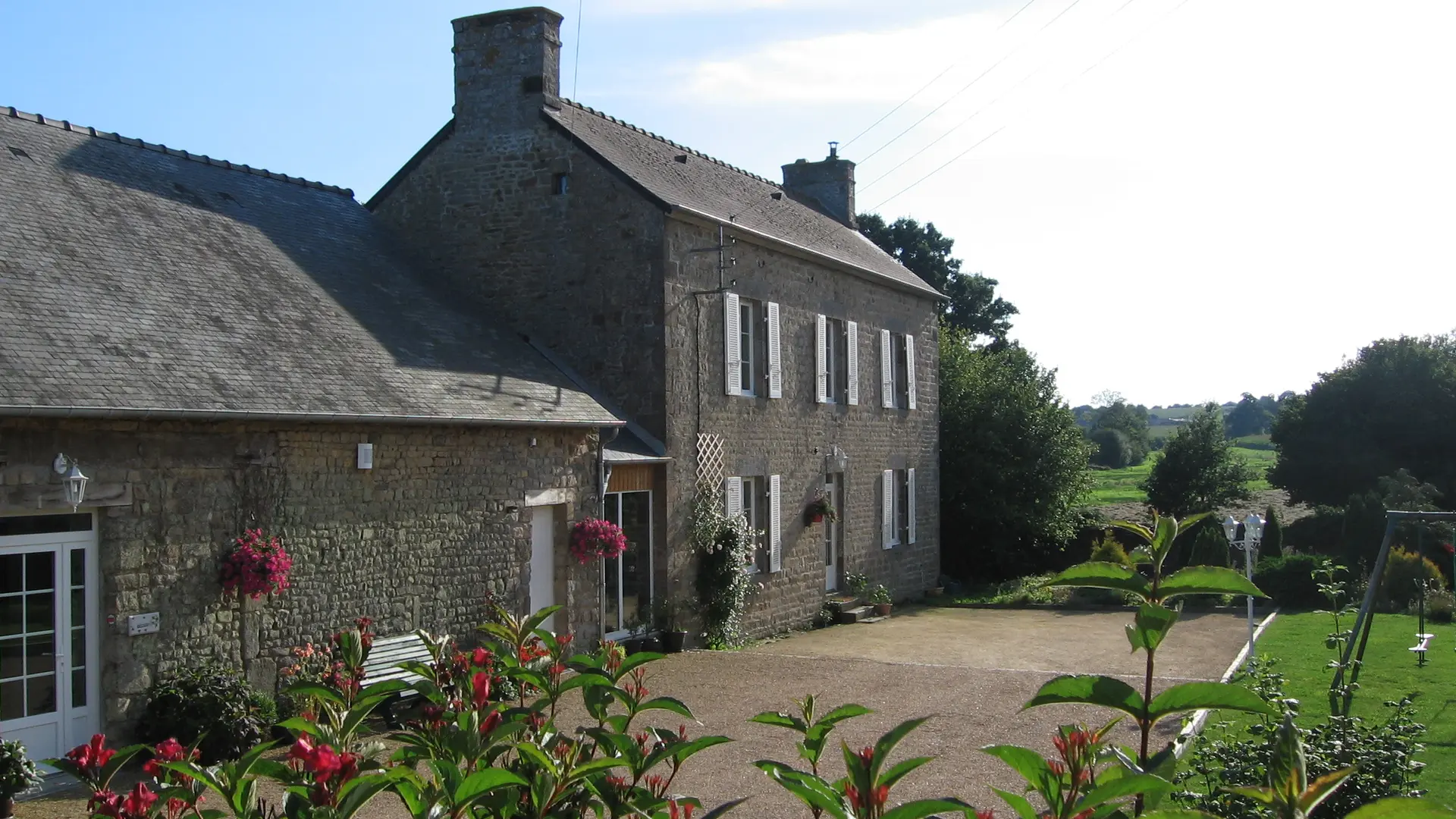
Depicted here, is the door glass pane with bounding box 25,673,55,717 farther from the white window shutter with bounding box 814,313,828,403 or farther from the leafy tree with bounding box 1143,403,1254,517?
the leafy tree with bounding box 1143,403,1254,517

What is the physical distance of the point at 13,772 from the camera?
719cm

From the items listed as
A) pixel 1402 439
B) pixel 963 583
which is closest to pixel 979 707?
pixel 963 583

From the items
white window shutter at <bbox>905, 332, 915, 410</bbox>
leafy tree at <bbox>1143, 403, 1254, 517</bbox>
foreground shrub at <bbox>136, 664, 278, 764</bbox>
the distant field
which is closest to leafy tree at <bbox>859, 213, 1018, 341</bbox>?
the distant field

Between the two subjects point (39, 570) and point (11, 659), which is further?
point (39, 570)

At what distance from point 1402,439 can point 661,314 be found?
23.1 meters

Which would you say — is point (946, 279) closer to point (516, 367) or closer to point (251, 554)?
point (516, 367)

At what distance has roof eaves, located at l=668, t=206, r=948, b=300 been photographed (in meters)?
15.1

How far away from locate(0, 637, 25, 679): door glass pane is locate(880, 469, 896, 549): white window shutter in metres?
14.3

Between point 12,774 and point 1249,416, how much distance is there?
94148 millimetres

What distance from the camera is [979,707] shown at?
1095cm

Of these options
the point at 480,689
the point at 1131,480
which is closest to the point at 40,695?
the point at 480,689

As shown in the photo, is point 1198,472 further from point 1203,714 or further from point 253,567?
point 253,567

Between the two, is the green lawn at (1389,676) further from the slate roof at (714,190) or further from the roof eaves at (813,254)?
the slate roof at (714,190)

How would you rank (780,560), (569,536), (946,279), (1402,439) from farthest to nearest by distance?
(946,279), (1402,439), (780,560), (569,536)
